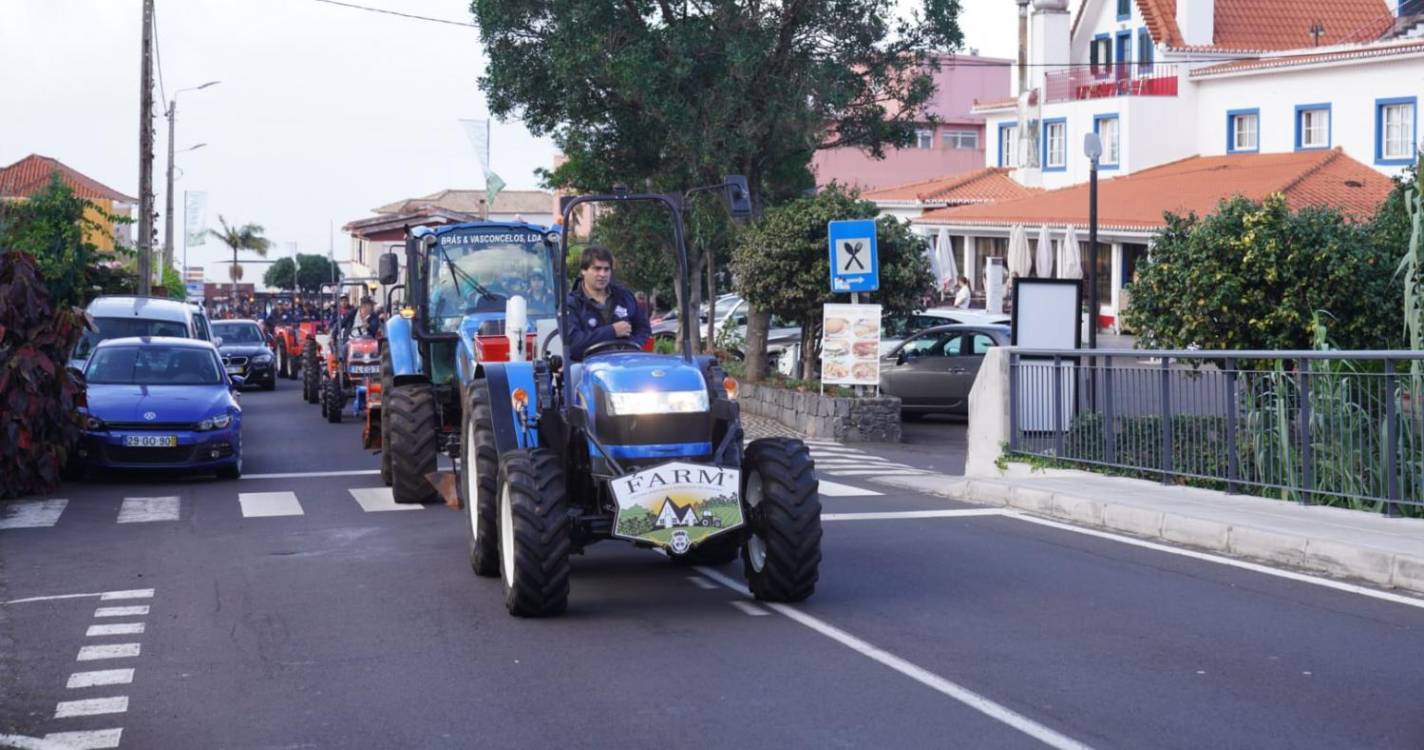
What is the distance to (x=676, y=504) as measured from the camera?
947 cm

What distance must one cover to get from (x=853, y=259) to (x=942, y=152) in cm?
5010

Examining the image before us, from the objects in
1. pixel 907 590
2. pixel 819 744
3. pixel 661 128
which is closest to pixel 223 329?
pixel 661 128

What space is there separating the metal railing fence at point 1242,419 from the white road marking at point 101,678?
Result: 861 centimetres

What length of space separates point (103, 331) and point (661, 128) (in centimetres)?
1069

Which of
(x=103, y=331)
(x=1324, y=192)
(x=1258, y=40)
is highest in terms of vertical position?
(x=1258, y=40)

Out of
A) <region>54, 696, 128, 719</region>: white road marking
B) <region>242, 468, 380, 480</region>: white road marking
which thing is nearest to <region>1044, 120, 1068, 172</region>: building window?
<region>242, 468, 380, 480</region>: white road marking

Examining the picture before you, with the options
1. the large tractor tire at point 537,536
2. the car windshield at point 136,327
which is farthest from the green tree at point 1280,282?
the car windshield at point 136,327

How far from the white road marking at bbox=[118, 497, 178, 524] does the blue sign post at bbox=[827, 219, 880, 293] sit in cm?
1030

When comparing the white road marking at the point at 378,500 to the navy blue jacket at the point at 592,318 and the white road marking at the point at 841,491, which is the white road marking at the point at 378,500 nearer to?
the white road marking at the point at 841,491

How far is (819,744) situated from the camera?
271 inches

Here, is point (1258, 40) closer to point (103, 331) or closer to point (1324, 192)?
point (1324, 192)

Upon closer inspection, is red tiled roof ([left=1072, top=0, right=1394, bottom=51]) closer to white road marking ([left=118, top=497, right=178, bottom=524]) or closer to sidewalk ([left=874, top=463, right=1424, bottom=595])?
sidewalk ([left=874, top=463, right=1424, bottom=595])

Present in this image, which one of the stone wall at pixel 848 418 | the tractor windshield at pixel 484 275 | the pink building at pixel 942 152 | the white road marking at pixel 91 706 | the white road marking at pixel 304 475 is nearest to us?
the white road marking at pixel 91 706

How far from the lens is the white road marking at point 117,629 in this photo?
31.1 ft
